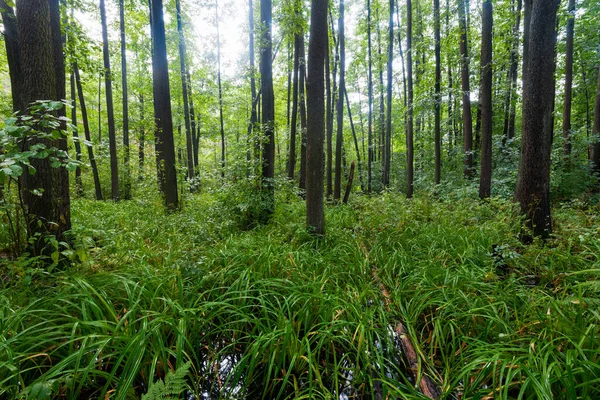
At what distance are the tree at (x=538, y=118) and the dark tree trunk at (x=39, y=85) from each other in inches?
244

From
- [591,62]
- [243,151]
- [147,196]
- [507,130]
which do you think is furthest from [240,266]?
[591,62]

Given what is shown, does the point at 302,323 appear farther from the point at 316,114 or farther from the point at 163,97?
the point at 163,97

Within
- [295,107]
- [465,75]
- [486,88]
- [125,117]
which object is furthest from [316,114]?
[125,117]

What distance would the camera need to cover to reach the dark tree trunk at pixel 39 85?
265 cm

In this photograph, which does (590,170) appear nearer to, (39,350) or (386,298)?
(386,298)

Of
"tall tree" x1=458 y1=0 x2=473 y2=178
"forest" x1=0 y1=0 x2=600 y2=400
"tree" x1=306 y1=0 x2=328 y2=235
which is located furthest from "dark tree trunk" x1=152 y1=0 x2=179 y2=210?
"tall tree" x1=458 y1=0 x2=473 y2=178

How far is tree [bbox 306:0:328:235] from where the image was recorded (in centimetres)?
409

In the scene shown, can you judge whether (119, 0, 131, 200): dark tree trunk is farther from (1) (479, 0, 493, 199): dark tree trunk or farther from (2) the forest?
(1) (479, 0, 493, 199): dark tree trunk

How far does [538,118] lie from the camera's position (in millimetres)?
3646

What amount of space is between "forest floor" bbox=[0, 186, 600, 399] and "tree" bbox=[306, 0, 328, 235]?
88 centimetres

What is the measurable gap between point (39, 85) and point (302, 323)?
3770 mm

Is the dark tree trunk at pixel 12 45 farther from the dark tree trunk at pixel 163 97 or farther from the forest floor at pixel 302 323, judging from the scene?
the dark tree trunk at pixel 163 97

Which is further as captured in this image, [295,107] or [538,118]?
[295,107]

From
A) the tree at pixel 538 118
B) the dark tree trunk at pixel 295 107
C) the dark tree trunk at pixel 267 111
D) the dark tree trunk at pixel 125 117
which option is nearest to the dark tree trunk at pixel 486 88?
the tree at pixel 538 118
